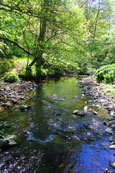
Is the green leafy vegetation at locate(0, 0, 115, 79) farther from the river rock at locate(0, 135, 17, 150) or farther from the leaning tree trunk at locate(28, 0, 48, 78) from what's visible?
the river rock at locate(0, 135, 17, 150)

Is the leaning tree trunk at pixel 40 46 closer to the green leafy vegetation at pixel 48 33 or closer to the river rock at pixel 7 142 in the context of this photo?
the green leafy vegetation at pixel 48 33

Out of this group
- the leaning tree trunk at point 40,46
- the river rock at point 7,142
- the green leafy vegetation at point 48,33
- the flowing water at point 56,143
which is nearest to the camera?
the flowing water at point 56,143

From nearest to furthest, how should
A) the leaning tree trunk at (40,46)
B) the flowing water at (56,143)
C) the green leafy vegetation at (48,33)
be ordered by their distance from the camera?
the flowing water at (56,143)
the green leafy vegetation at (48,33)
the leaning tree trunk at (40,46)

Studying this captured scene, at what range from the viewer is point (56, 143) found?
3412 mm

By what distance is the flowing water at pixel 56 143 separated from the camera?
266 cm

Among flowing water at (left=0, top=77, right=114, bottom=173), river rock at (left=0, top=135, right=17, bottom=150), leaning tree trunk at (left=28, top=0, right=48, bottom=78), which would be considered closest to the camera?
flowing water at (left=0, top=77, right=114, bottom=173)

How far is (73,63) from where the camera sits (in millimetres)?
7082

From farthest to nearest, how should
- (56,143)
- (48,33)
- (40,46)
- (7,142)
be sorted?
(48,33) < (40,46) < (56,143) < (7,142)

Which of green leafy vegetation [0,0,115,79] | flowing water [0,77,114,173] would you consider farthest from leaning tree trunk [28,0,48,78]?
flowing water [0,77,114,173]

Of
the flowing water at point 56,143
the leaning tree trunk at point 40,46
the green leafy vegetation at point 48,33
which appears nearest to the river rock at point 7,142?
the flowing water at point 56,143

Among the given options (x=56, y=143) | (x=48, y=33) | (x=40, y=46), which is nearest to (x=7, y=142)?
(x=56, y=143)

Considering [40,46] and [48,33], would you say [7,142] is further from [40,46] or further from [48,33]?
[48,33]

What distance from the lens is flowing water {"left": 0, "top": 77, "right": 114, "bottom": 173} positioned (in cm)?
266

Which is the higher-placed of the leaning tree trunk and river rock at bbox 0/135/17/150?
the leaning tree trunk
